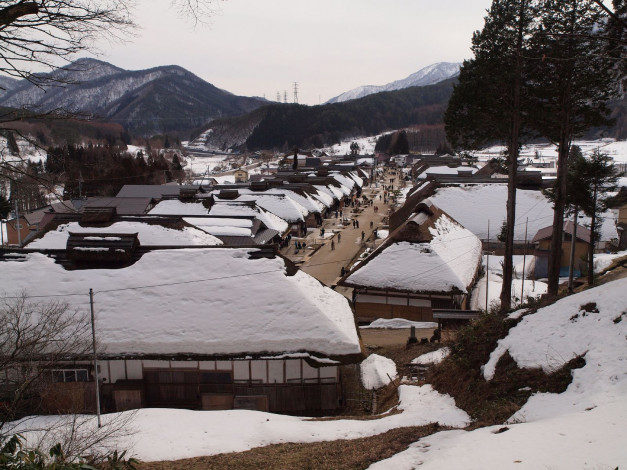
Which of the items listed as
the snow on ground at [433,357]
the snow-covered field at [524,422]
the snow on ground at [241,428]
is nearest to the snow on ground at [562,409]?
the snow-covered field at [524,422]

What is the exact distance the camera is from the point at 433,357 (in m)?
13.4

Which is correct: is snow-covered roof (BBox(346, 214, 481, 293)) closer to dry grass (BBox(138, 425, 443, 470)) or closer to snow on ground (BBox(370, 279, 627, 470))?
snow on ground (BBox(370, 279, 627, 470))

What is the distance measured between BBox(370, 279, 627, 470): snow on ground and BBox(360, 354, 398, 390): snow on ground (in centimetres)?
402

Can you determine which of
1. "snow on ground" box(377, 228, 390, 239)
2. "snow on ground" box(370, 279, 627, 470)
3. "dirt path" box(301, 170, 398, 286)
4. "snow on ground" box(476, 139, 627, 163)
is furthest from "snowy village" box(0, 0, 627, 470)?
"snow on ground" box(476, 139, 627, 163)

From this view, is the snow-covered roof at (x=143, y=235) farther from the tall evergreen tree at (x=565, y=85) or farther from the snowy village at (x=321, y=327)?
the tall evergreen tree at (x=565, y=85)

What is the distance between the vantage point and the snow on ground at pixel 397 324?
1885 centimetres

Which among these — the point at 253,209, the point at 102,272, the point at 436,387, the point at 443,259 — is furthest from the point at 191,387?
the point at 253,209

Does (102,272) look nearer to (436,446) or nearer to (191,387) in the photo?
(191,387)

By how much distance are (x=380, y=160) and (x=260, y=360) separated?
135 m

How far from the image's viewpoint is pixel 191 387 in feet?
39.8

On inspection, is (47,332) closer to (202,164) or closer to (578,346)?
(578,346)

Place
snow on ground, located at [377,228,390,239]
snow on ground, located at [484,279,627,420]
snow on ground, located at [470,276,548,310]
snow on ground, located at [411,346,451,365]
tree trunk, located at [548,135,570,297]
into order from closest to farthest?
snow on ground, located at [484,279,627,420]
snow on ground, located at [411,346,451,365]
tree trunk, located at [548,135,570,297]
snow on ground, located at [470,276,548,310]
snow on ground, located at [377,228,390,239]

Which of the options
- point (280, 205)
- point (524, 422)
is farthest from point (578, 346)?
point (280, 205)

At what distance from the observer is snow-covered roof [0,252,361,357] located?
11906 millimetres
